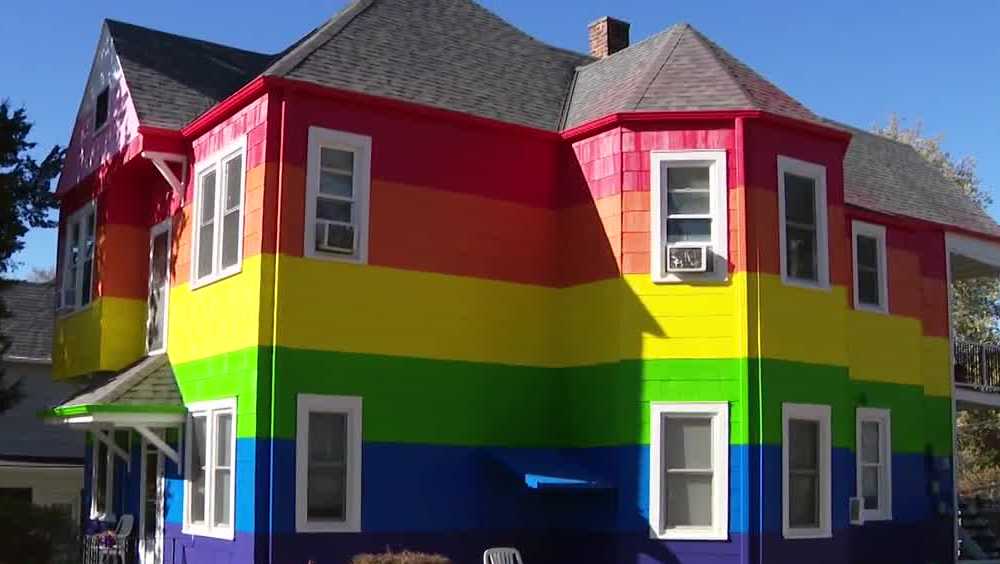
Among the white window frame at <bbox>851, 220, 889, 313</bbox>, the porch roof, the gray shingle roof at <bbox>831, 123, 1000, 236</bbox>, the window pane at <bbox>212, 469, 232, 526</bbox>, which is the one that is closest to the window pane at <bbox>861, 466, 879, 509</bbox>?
the white window frame at <bbox>851, 220, 889, 313</bbox>

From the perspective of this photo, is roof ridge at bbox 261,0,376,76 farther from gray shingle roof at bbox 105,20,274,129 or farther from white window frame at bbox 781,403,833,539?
white window frame at bbox 781,403,833,539

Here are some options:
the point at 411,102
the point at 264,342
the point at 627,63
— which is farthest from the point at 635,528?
the point at 627,63

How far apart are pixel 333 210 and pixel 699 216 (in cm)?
513

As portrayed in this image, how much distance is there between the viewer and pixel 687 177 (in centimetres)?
1736

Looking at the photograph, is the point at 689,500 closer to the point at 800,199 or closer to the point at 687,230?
the point at 687,230

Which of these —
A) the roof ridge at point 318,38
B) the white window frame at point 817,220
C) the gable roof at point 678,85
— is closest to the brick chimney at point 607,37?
the gable roof at point 678,85

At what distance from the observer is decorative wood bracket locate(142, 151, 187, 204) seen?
18.8 metres

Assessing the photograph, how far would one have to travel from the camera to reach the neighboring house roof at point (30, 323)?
3288cm

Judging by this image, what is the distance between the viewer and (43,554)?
71.7 ft

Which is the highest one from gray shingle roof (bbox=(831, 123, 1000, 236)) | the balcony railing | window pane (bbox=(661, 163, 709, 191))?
gray shingle roof (bbox=(831, 123, 1000, 236))

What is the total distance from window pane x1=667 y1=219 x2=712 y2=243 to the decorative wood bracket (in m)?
7.61

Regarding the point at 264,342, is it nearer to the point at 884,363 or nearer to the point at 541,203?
the point at 541,203

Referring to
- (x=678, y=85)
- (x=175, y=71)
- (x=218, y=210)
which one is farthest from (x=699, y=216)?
(x=175, y=71)

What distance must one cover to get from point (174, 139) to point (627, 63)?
7583 mm
